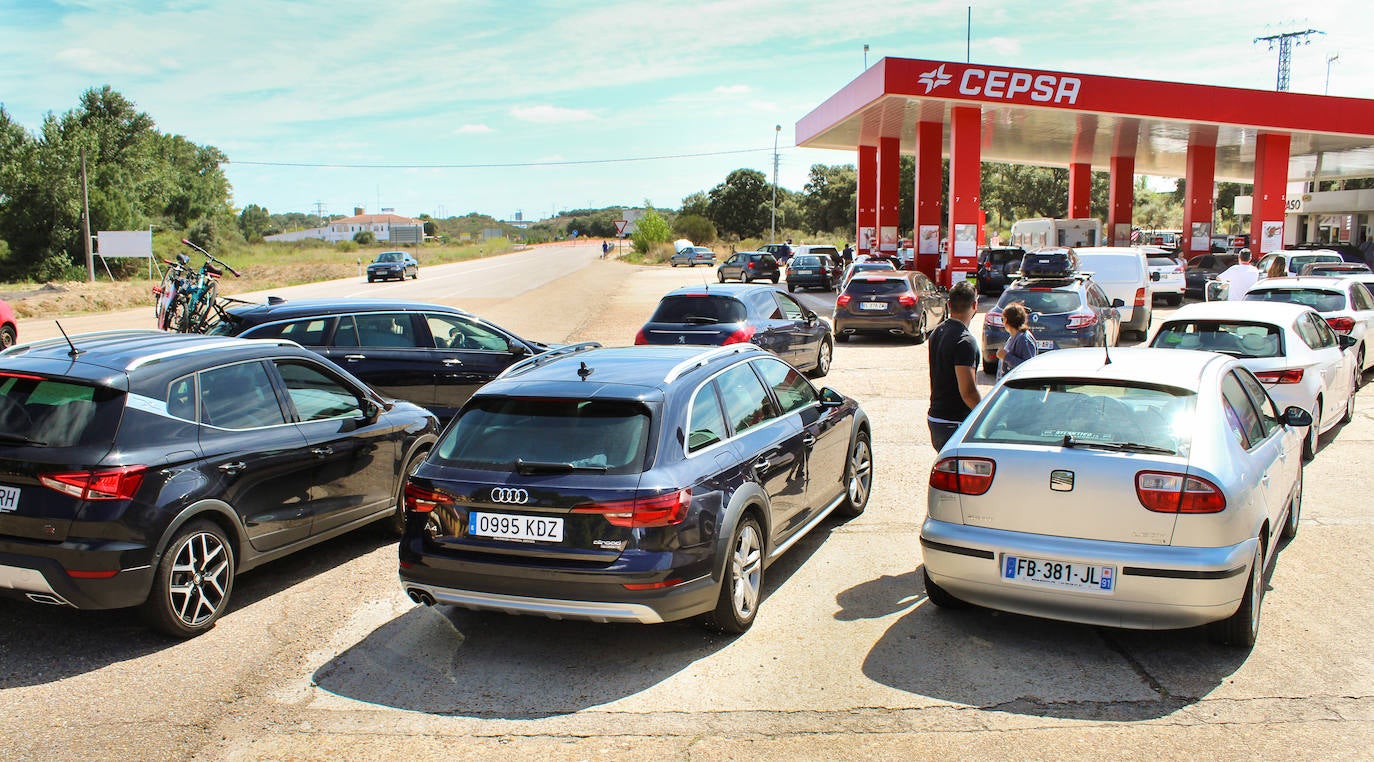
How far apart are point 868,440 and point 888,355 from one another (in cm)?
1067

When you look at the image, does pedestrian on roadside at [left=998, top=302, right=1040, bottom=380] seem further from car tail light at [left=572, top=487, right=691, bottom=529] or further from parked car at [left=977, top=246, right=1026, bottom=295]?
parked car at [left=977, top=246, right=1026, bottom=295]

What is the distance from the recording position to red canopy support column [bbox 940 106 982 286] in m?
30.0

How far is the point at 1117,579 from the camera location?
4.68 meters

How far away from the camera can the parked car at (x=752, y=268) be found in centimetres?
4441

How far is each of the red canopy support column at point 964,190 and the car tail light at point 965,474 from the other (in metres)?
25.9

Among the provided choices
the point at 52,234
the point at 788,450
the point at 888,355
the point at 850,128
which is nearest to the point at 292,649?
the point at 788,450

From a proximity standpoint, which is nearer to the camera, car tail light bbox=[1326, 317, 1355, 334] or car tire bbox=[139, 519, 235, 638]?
car tire bbox=[139, 519, 235, 638]

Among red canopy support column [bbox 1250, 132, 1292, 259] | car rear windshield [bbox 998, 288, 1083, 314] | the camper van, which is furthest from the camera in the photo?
the camper van

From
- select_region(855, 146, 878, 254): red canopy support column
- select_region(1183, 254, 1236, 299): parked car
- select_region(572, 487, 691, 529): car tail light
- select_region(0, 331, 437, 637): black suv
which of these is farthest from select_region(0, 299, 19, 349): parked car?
select_region(855, 146, 878, 254): red canopy support column

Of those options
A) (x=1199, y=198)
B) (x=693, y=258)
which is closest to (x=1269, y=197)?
(x=1199, y=198)

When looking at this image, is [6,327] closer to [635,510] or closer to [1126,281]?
[635,510]

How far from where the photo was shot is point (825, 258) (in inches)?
1540

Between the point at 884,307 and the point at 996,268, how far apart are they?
13.6 metres

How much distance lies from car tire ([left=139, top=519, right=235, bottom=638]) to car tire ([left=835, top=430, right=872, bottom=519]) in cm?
414
